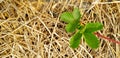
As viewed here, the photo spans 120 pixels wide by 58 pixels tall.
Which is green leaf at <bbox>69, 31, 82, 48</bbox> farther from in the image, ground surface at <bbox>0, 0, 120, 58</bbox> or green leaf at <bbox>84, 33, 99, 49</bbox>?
ground surface at <bbox>0, 0, 120, 58</bbox>

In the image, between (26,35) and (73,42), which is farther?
(26,35)

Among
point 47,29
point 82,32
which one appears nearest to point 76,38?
point 82,32

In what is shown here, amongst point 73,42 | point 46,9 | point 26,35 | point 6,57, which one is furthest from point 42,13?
point 73,42

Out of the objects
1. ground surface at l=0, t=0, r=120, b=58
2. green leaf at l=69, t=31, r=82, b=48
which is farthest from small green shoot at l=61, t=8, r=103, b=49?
ground surface at l=0, t=0, r=120, b=58

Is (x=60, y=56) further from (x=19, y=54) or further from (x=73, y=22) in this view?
(x=73, y=22)

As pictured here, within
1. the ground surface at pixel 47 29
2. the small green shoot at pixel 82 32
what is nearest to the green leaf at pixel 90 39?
the small green shoot at pixel 82 32

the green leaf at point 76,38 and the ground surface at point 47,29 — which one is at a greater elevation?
the ground surface at point 47,29

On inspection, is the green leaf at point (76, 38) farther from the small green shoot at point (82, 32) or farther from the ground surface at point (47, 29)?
the ground surface at point (47, 29)

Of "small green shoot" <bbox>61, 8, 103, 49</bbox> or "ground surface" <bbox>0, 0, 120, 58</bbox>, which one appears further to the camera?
"ground surface" <bbox>0, 0, 120, 58</bbox>
